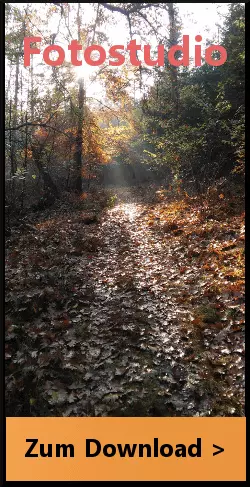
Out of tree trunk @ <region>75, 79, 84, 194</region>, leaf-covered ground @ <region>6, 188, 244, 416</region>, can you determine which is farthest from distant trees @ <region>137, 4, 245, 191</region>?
tree trunk @ <region>75, 79, 84, 194</region>

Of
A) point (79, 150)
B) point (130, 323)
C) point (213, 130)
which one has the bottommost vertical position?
point (130, 323)

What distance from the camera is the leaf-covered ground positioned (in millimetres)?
3725

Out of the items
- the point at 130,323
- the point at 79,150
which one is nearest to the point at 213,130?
the point at 79,150

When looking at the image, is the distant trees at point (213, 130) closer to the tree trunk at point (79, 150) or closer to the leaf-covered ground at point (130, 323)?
the leaf-covered ground at point (130, 323)

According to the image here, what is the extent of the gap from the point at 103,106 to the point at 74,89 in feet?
7.16

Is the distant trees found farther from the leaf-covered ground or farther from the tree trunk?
the tree trunk

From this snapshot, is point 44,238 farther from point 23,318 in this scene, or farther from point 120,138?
point 120,138

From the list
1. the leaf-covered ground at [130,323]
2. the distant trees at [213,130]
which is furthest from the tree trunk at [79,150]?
the leaf-covered ground at [130,323]

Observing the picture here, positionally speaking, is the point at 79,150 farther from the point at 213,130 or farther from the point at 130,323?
the point at 130,323

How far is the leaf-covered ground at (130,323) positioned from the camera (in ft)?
12.2

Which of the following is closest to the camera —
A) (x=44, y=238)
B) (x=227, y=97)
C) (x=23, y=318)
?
(x=23, y=318)

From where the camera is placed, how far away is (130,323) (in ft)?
17.0

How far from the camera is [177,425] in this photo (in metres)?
3.14
